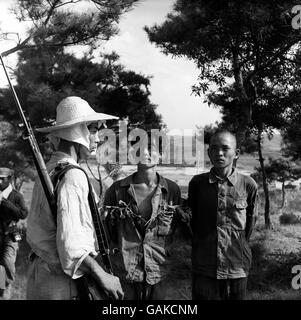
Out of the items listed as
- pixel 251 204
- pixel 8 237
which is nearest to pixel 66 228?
pixel 251 204

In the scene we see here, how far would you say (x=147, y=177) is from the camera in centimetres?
273

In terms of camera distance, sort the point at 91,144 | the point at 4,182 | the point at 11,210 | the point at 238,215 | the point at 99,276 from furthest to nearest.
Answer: the point at 4,182, the point at 11,210, the point at 238,215, the point at 91,144, the point at 99,276

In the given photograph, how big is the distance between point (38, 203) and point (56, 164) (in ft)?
0.51

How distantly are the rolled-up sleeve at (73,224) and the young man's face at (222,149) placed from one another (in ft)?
3.63

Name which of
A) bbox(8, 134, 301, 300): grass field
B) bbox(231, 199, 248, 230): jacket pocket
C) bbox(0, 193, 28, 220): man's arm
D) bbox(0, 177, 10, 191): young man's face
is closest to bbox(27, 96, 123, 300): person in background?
bbox(231, 199, 248, 230): jacket pocket

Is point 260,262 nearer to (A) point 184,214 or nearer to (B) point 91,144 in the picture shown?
(A) point 184,214

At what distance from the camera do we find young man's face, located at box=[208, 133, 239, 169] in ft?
8.28

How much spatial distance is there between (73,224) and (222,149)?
1.20 m

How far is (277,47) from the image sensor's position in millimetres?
5852

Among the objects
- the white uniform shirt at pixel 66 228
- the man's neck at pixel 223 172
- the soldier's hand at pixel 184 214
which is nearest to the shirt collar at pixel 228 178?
the man's neck at pixel 223 172

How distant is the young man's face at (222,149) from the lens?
2.52 metres

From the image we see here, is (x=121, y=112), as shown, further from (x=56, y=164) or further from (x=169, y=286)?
(x=56, y=164)

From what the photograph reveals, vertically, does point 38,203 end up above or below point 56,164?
below
